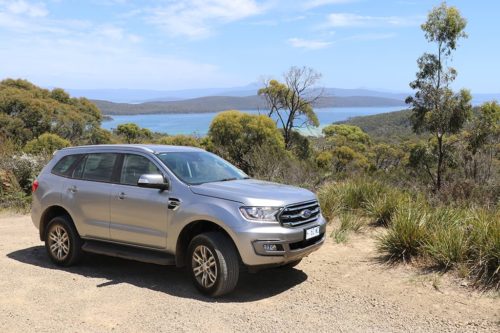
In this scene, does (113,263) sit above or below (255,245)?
below

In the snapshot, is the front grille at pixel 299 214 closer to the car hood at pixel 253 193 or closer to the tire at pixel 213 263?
the car hood at pixel 253 193

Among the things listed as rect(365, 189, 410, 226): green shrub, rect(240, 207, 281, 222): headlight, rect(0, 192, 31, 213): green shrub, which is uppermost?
rect(240, 207, 281, 222): headlight

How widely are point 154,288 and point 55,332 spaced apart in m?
1.47

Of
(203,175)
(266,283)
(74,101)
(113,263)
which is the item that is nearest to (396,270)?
(266,283)

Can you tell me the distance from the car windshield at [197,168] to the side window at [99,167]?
0.78 meters

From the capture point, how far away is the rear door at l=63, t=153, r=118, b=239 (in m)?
6.37

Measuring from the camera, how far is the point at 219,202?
5422mm

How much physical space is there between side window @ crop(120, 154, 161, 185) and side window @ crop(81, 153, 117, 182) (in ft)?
0.74

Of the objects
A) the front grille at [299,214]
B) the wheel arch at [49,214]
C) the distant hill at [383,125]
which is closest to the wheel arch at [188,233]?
the front grille at [299,214]

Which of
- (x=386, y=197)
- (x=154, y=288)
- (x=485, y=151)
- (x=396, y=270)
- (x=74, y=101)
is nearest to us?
(x=154, y=288)

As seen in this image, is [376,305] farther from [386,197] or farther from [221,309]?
[386,197]

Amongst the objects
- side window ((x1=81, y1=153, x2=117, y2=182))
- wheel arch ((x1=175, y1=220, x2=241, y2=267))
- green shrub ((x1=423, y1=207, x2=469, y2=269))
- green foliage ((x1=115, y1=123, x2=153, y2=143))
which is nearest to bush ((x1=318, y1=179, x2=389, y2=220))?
green shrub ((x1=423, y1=207, x2=469, y2=269))

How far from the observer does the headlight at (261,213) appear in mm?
5270

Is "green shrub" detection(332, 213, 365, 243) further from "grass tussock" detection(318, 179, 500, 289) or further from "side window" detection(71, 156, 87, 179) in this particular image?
"side window" detection(71, 156, 87, 179)
